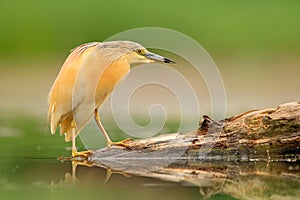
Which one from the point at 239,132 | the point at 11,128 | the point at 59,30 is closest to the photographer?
the point at 239,132

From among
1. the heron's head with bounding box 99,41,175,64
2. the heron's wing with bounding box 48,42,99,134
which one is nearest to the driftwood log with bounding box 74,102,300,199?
the heron's wing with bounding box 48,42,99,134

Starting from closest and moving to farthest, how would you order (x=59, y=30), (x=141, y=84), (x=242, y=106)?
(x=242, y=106)
(x=141, y=84)
(x=59, y=30)

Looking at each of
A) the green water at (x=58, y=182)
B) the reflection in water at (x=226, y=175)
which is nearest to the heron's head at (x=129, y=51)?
the reflection in water at (x=226, y=175)

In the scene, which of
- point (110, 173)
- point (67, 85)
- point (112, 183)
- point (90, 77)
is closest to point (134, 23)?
point (67, 85)

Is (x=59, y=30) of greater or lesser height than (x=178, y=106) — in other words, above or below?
above

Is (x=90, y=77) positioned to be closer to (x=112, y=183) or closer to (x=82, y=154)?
(x=82, y=154)

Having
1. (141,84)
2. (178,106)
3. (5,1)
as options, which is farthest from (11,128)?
(5,1)

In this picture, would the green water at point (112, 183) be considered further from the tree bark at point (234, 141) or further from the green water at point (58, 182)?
the tree bark at point (234, 141)

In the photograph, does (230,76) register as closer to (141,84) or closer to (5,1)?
(141,84)
